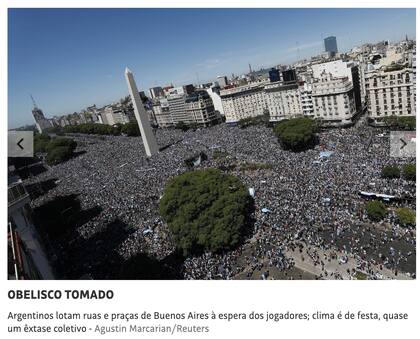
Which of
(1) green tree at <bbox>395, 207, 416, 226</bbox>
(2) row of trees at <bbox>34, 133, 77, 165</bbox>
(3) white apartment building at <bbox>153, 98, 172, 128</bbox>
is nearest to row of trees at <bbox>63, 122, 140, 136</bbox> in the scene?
(3) white apartment building at <bbox>153, 98, 172, 128</bbox>

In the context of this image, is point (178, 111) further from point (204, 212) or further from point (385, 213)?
point (385, 213)

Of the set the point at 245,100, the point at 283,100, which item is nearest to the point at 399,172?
the point at 283,100

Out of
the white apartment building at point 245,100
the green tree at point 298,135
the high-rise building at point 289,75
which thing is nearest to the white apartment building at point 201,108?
the white apartment building at point 245,100

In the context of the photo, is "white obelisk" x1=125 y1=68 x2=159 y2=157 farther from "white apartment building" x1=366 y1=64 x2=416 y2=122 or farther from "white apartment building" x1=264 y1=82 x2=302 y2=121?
"white apartment building" x1=366 y1=64 x2=416 y2=122

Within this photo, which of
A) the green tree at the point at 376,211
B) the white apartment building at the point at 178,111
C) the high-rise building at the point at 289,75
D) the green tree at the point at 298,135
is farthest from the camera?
the white apartment building at the point at 178,111

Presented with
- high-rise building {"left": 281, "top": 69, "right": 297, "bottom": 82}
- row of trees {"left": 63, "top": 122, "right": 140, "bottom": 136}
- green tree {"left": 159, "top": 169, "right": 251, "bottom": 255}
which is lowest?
row of trees {"left": 63, "top": 122, "right": 140, "bottom": 136}

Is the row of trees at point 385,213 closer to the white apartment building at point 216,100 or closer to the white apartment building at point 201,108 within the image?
the white apartment building at point 201,108
